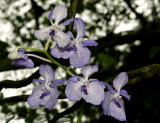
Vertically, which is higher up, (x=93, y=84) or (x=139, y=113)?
(x=93, y=84)

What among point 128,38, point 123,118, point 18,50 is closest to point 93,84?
→ point 123,118

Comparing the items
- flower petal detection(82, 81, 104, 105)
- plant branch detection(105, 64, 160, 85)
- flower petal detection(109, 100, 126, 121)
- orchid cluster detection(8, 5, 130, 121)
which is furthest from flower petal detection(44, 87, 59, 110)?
plant branch detection(105, 64, 160, 85)

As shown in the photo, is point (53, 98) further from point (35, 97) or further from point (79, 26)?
point (79, 26)

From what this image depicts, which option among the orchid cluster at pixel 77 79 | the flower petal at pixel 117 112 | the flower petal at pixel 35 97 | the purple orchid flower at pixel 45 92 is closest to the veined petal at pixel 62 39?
the orchid cluster at pixel 77 79

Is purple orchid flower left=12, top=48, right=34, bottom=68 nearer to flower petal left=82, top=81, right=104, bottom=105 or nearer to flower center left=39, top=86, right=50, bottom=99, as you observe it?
flower center left=39, top=86, right=50, bottom=99

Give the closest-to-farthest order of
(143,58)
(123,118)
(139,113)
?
(123,118) → (143,58) → (139,113)

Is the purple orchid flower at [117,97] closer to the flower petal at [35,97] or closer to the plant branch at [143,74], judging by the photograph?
the flower petal at [35,97]

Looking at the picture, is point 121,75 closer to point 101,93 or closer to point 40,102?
point 101,93
